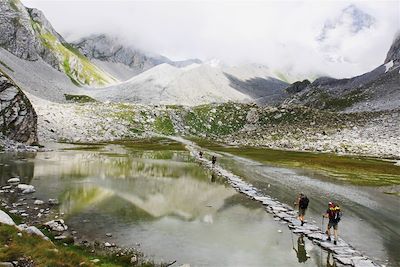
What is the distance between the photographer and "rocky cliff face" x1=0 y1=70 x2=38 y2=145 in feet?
270

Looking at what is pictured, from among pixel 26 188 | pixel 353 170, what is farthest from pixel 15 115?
pixel 353 170

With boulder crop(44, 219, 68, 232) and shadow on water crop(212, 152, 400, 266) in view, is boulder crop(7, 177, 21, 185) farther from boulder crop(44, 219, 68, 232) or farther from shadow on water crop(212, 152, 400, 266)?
shadow on water crop(212, 152, 400, 266)

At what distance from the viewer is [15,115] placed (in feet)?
278

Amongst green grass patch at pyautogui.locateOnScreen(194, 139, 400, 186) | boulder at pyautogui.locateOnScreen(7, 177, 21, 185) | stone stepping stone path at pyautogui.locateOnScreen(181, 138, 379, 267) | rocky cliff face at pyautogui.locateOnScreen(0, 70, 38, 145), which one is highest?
rocky cliff face at pyautogui.locateOnScreen(0, 70, 38, 145)

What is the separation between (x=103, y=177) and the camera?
51.0 m

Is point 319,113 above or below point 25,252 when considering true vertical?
above

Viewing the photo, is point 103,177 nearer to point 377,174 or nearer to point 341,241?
point 341,241

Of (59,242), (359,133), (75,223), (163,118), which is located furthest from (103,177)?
(163,118)

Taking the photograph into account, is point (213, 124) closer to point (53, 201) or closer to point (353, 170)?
point (353, 170)

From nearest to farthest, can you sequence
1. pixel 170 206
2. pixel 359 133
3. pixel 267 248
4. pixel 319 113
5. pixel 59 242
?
pixel 59 242
pixel 267 248
pixel 170 206
pixel 359 133
pixel 319 113

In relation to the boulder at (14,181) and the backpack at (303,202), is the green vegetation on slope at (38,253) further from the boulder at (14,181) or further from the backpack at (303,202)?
the boulder at (14,181)

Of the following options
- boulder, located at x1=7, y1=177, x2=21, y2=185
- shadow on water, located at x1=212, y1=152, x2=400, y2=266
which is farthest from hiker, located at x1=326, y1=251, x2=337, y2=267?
boulder, located at x1=7, y1=177, x2=21, y2=185

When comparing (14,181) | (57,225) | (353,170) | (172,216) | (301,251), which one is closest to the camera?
(301,251)

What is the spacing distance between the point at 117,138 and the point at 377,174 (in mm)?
99944
